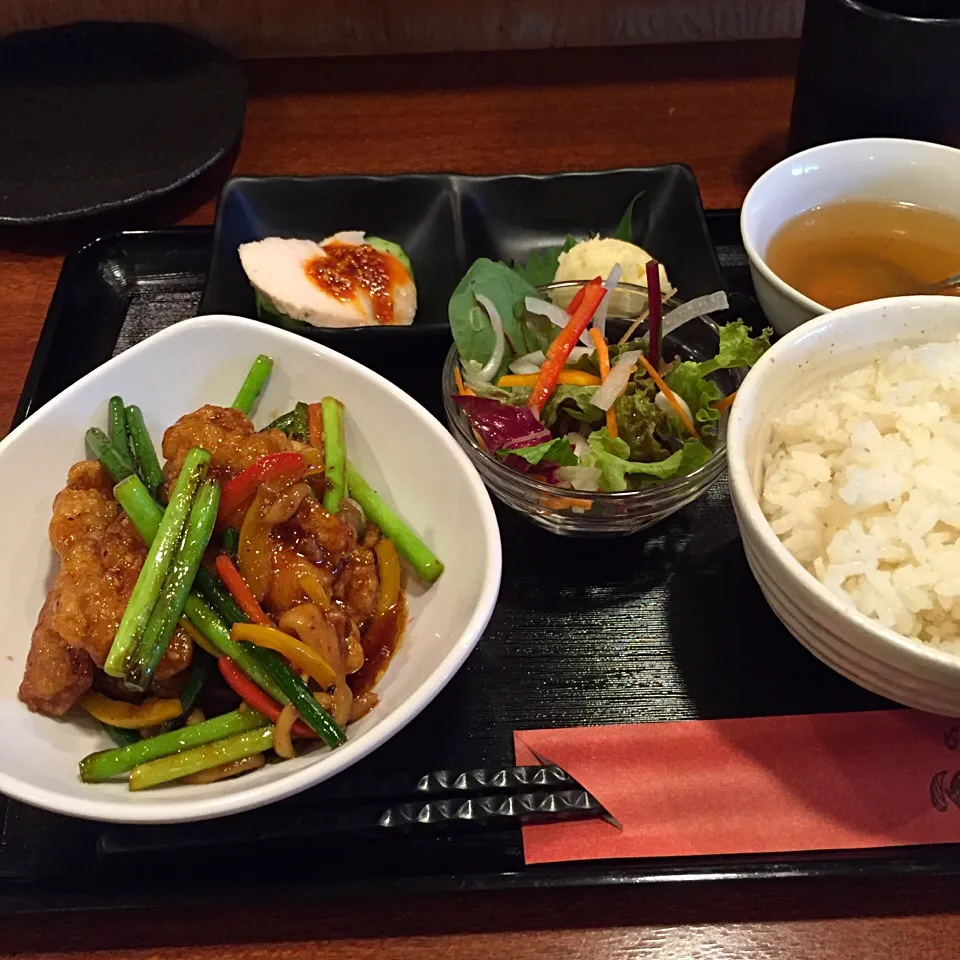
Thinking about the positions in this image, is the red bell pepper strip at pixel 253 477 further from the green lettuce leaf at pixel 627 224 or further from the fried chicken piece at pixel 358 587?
the green lettuce leaf at pixel 627 224

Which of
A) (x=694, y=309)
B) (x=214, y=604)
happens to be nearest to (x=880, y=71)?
(x=694, y=309)

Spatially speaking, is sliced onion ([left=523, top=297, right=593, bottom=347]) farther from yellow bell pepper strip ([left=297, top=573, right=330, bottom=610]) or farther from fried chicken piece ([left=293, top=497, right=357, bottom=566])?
yellow bell pepper strip ([left=297, top=573, right=330, bottom=610])

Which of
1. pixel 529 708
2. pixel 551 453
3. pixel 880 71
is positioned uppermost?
pixel 880 71

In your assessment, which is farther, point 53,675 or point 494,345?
point 494,345

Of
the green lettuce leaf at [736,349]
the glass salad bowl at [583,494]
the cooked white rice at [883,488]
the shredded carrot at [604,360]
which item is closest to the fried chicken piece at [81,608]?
the glass salad bowl at [583,494]

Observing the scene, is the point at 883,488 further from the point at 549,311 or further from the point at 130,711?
the point at 130,711

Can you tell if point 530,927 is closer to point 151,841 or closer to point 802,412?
point 151,841
